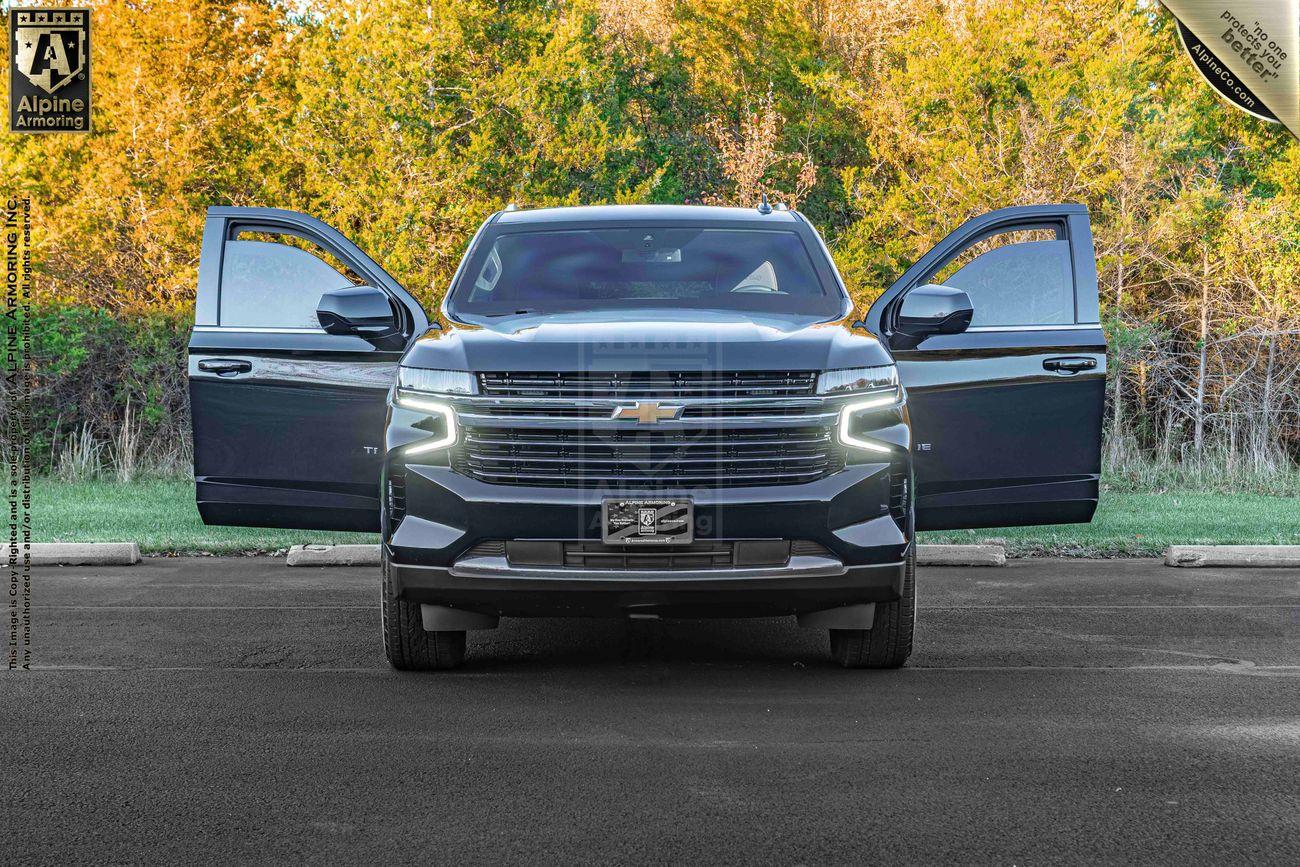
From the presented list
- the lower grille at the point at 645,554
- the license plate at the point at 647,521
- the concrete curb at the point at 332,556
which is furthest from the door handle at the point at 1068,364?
the concrete curb at the point at 332,556

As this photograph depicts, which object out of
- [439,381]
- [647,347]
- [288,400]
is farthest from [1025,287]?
[288,400]

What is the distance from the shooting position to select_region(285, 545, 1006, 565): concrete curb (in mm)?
11086

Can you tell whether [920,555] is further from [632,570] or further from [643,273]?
[632,570]

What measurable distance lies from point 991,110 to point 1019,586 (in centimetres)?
1763

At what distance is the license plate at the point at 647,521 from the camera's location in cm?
613

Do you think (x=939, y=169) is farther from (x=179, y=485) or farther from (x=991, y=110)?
(x=179, y=485)

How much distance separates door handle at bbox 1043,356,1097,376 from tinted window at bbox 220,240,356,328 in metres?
3.87

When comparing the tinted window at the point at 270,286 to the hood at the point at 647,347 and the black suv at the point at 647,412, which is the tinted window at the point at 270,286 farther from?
the hood at the point at 647,347

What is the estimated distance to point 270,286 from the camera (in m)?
8.16

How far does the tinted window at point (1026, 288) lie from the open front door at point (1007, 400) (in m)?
0.01

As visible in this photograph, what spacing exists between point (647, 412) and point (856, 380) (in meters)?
0.91

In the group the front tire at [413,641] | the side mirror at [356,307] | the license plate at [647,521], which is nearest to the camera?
the license plate at [647,521]

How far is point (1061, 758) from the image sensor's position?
5.34 meters

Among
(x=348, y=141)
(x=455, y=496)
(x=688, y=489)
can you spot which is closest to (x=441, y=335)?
(x=455, y=496)
